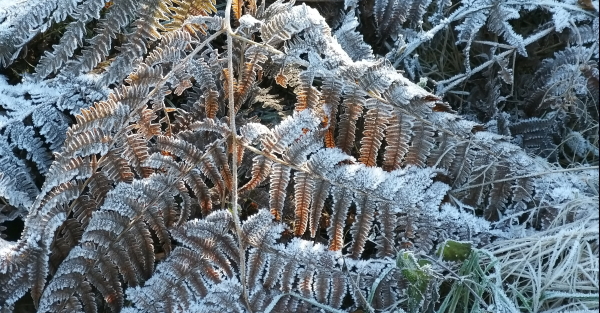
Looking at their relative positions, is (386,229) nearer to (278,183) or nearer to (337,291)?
(337,291)

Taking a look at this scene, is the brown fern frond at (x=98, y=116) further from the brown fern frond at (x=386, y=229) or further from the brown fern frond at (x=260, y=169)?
the brown fern frond at (x=386, y=229)

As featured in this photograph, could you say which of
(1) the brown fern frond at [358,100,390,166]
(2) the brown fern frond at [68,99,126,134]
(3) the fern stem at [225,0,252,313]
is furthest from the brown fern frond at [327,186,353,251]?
(2) the brown fern frond at [68,99,126,134]

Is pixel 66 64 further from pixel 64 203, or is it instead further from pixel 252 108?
pixel 252 108

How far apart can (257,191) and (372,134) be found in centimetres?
42

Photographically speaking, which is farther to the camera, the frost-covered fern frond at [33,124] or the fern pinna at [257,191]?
the frost-covered fern frond at [33,124]

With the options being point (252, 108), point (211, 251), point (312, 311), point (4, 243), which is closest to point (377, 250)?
point (312, 311)

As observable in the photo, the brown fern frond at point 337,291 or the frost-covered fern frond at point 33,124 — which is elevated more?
the frost-covered fern frond at point 33,124

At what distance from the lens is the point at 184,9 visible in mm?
2158

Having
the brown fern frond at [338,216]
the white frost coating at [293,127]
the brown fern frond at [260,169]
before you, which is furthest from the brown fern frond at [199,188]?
the brown fern frond at [338,216]

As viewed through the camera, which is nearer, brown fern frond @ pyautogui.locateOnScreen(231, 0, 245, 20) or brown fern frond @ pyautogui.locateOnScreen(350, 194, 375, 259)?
brown fern frond @ pyautogui.locateOnScreen(350, 194, 375, 259)

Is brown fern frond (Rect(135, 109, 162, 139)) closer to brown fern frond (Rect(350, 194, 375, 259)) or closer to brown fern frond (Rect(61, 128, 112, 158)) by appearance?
brown fern frond (Rect(61, 128, 112, 158))

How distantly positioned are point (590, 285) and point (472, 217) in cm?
37

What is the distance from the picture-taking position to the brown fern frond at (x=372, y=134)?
1.99 meters

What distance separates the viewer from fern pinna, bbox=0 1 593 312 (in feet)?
6.22
